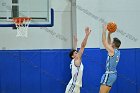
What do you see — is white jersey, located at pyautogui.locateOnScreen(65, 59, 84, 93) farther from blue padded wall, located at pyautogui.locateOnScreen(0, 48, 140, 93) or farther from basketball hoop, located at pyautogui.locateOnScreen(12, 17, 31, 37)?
basketball hoop, located at pyautogui.locateOnScreen(12, 17, 31, 37)

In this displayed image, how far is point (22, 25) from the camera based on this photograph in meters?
7.63

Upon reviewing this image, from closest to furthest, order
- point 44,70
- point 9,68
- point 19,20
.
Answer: point 19,20, point 9,68, point 44,70

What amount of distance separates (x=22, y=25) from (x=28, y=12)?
366 millimetres

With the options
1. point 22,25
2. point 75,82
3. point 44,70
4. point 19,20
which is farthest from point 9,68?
point 75,82

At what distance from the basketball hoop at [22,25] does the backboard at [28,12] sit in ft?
0.41

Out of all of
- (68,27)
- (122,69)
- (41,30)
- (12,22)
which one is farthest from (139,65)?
(12,22)

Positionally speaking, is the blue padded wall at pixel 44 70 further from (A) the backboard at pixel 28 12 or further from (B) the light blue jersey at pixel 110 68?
(B) the light blue jersey at pixel 110 68

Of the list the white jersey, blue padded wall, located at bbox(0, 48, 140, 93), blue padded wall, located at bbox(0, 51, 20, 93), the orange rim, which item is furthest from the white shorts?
the orange rim

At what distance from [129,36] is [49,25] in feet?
6.97

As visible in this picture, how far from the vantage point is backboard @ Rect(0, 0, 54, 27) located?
7.66m

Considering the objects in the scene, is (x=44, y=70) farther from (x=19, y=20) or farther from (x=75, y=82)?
(x=75, y=82)

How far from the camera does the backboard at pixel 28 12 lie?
7660 mm

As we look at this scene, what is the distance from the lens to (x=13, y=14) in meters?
7.75

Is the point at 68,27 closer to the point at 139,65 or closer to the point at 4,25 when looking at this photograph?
the point at 4,25
